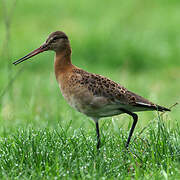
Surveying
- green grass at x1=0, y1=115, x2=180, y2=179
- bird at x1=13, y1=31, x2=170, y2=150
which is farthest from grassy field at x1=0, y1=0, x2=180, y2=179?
bird at x1=13, y1=31, x2=170, y2=150

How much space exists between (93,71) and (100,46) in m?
1.03

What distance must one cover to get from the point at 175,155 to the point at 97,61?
732 cm

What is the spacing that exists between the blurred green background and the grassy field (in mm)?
23

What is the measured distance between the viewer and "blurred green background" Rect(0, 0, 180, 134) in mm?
9609

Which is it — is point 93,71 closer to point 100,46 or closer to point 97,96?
point 100,46

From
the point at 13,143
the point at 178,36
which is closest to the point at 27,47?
the point at 178,36

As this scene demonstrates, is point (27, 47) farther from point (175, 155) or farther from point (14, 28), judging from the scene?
point (175, 155)

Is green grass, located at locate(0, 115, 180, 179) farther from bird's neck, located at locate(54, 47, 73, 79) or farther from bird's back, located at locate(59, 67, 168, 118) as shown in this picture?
bird's neck, located at locate(54, 47, 73, 79)

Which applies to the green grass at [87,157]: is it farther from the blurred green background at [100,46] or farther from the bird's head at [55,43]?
the blurred green background at [100,46]

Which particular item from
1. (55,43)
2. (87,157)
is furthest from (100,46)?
(87,157)

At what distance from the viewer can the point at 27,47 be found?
40.1ft

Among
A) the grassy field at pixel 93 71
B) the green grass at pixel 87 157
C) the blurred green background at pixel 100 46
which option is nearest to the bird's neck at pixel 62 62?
the grassy field at pixel 93 71

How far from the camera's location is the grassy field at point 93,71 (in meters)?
4.55

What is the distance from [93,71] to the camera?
11211 mm
